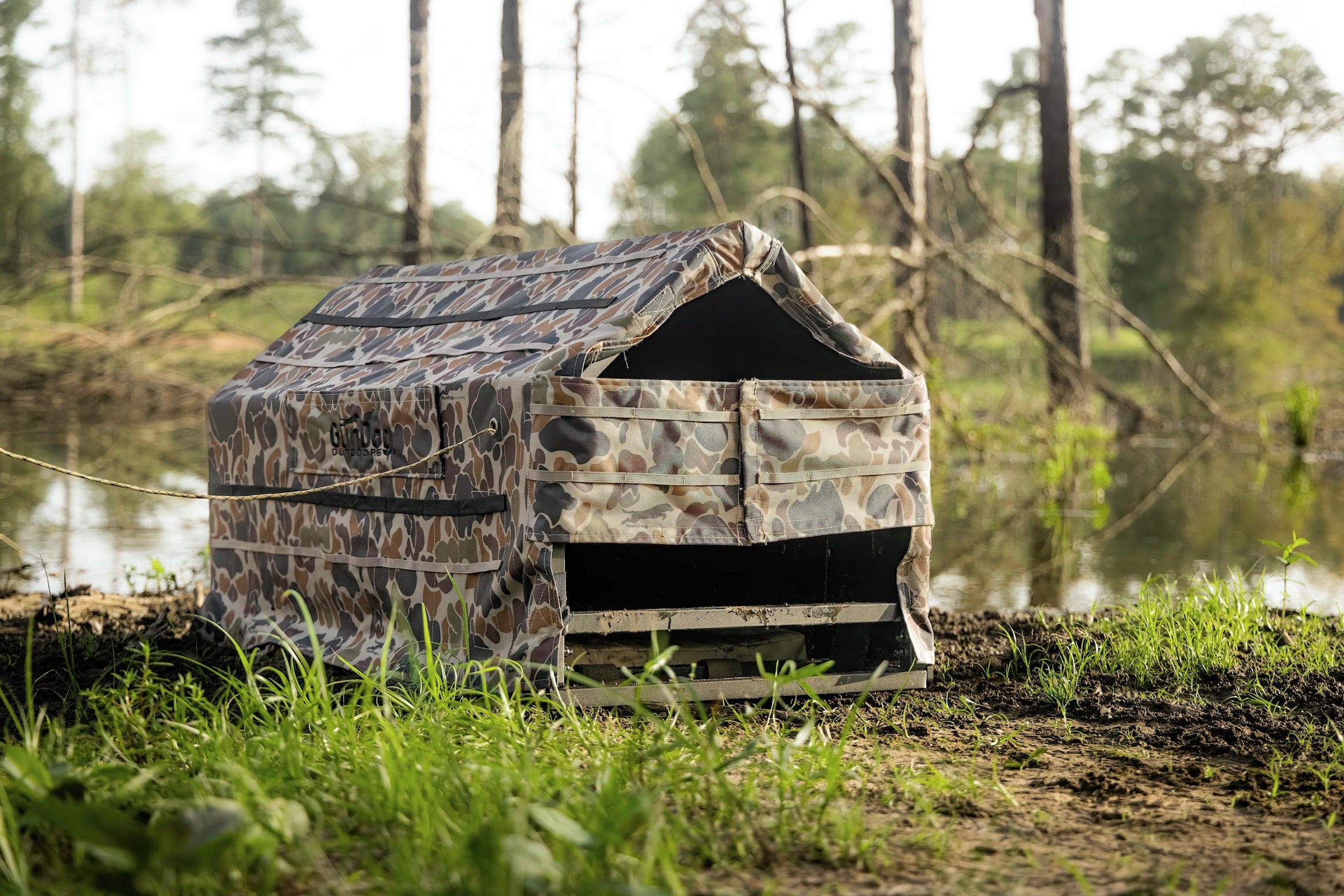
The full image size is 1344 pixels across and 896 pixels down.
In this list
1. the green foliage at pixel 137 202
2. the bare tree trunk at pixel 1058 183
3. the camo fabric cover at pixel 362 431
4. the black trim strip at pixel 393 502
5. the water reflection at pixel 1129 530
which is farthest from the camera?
the green foliage at pixel 137 202

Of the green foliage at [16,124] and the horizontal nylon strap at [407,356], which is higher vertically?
the green foliage at [16,124]

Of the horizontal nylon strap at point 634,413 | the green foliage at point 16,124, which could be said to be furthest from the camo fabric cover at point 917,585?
the green foliage at point 16,124

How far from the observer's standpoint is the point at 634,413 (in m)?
4.86

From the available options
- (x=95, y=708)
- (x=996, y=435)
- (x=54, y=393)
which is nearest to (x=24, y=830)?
(x=95, y=708)

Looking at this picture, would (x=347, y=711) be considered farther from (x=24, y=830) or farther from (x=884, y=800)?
(x=884, y=800)

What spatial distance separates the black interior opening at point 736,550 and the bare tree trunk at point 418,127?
43.4 ft

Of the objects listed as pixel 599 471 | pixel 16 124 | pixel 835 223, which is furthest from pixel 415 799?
pixel 16 124

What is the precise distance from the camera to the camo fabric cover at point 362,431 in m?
5.34

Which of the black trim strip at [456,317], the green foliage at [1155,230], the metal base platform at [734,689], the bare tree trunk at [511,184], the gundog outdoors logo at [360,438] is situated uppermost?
the green foliage at [1155,230]

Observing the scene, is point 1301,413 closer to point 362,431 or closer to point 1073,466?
point 1073,466

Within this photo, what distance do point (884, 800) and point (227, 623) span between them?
12.7 feet

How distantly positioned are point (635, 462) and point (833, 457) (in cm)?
91

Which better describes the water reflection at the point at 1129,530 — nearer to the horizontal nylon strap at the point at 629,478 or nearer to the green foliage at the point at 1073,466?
the green foliage at the point at 1073,466

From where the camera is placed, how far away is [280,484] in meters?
6.20
